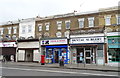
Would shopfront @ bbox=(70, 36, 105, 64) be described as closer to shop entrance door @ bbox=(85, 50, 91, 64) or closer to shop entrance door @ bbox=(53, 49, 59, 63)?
shop entrance door @ bbox=(85, 50, 91, 64)

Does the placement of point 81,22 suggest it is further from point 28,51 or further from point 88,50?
point 28,51

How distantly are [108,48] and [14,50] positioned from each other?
19.9 meters

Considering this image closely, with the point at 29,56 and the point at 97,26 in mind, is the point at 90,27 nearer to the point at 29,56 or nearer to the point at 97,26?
the point at 97,26

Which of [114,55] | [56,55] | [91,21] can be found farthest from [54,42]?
[114,55]

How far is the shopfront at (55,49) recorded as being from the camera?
2776 centimetres

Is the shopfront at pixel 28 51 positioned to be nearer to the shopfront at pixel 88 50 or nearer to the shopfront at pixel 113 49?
the shopfront at pixel 88 50

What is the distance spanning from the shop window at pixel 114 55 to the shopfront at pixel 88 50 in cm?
116

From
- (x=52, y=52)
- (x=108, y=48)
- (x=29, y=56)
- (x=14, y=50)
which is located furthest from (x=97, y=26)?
(x=14, y=50)

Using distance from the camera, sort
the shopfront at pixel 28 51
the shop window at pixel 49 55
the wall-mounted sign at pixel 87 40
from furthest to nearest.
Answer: the shopfront at pixel 28 51 → the shop window at pixel 49 55 → the wall-mounted sign at pixel 87 40

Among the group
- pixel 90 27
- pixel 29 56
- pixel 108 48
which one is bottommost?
pixel 29 56

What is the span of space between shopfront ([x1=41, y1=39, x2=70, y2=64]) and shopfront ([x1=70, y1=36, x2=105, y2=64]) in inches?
52.3

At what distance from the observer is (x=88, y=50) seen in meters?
25.8

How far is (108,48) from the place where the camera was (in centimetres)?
2423

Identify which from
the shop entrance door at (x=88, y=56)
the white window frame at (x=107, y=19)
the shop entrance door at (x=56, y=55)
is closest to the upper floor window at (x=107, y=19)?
the white window frame at (x=107, y=19)
